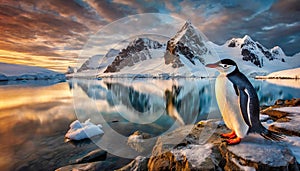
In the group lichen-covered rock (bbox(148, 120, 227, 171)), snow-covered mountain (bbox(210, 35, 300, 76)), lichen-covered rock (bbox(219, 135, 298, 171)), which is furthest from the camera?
snow-covered mountain (bbox(210, 35, 300, 76))

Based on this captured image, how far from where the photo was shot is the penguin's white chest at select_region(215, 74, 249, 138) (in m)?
3.15

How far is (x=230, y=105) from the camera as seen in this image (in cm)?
325

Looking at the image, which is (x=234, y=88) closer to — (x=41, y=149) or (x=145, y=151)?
(x=145, y=151)

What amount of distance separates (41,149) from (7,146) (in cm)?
160

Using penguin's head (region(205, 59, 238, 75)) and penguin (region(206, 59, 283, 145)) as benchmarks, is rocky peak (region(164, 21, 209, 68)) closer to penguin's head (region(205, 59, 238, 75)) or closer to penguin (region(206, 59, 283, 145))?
penguin's head (region(205, 59, 238, 75))

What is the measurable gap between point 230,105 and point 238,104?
5.4 inches

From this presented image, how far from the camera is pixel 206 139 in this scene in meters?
4.10

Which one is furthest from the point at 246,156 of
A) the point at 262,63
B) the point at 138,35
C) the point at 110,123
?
the point at 262,63

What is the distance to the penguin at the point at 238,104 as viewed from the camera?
10.2 feet

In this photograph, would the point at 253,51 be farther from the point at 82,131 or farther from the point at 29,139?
the point at 29,139

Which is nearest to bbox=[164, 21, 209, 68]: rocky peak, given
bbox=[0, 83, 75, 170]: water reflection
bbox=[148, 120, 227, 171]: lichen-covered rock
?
bbox=[148, 120, 227, 171]: lichen-covered rock

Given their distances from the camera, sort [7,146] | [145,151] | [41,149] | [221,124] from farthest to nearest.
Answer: [7,146], [41,149], [145,151], [221,124]

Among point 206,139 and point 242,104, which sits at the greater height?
point 242,104

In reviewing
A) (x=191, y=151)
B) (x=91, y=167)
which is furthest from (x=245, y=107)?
(x=91, y=167)
